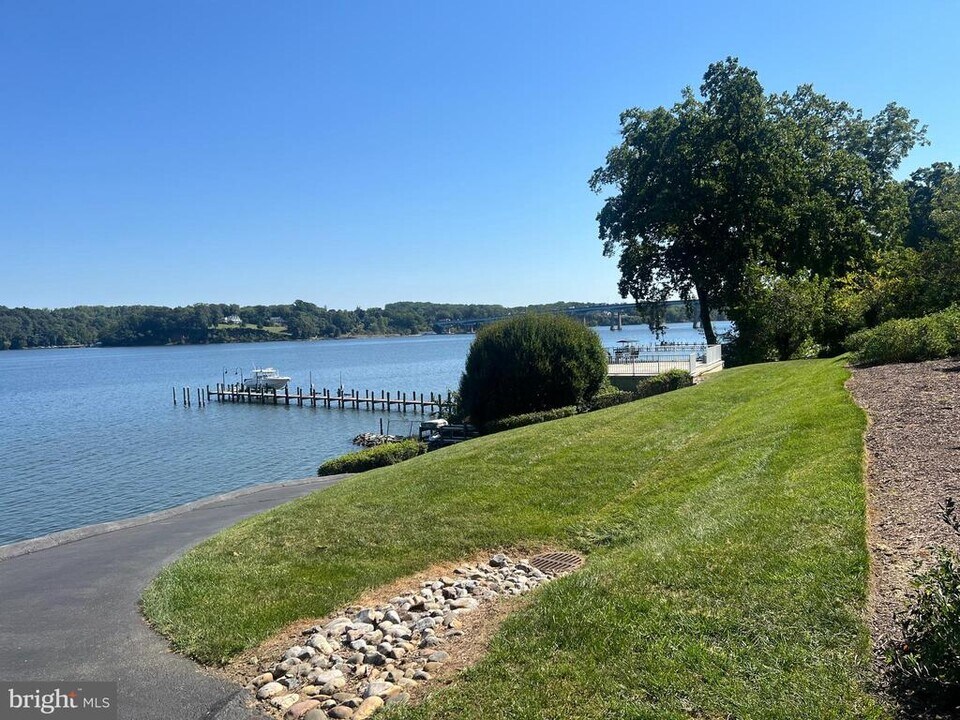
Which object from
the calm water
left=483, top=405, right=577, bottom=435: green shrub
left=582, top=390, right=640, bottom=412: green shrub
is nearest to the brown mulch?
left=582, top=390, right=640, bottom=412: green shrub

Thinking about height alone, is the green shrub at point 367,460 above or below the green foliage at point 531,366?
below

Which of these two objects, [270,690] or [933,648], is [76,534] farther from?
[933,648]

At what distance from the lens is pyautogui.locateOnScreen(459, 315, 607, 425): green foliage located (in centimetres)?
2420

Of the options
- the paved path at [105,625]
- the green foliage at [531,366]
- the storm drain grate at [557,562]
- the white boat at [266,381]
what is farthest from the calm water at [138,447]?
the storm drain grate at [557,562]

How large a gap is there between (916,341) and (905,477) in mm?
9692

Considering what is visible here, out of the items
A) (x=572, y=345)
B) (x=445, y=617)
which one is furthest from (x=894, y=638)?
(x=572, y=345)

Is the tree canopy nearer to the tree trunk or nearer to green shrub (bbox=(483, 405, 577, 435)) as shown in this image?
the tree trunk

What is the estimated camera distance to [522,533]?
9.09 meters

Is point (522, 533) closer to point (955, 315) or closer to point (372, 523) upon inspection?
point (372, 523)

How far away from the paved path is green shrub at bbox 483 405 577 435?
12.1m

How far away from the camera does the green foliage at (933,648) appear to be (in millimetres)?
3434

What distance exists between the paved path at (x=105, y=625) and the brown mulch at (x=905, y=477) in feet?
16.3

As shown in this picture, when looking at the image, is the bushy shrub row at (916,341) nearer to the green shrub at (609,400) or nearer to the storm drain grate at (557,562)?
the green shrub at (609,400)

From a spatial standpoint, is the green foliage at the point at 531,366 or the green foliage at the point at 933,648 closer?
the green foliage at the point at 933,648
